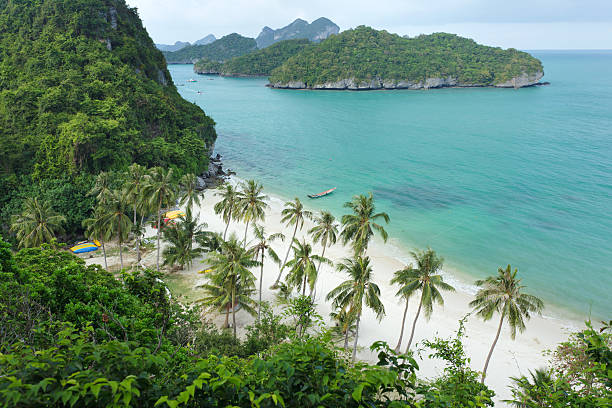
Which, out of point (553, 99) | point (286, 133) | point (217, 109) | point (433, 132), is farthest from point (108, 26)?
point (553, 99)

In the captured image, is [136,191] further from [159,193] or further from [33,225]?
[33,225]

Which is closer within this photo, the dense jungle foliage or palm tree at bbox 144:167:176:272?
palm tree at bbox 144:167:176:272

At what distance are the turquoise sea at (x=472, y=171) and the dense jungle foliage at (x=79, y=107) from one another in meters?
17.2

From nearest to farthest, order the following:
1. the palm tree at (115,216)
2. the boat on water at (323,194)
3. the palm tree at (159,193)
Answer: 1. the palm tree at (115,216)
2. the palm tree at (159,193)
3. the boat on water at (323,194)

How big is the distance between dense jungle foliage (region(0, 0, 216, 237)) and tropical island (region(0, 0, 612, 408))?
298mm

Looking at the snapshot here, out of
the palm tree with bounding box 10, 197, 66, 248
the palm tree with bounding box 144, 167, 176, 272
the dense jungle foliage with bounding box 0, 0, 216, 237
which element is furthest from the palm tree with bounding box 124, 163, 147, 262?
the dense jungle foliage with bounding box 0, 0, 216, 237

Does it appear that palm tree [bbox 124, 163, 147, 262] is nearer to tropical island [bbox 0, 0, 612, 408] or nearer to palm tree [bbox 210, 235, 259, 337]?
tropical island [bbox 0, 0, 612, 408]

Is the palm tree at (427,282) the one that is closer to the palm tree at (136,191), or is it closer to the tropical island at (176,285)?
the tropical island at (176,285)

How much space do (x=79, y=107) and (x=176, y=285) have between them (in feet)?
127

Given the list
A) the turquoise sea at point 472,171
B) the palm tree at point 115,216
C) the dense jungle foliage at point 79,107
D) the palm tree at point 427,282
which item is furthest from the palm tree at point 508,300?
the dense jungle foliage at point 79,107

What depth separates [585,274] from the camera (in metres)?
39.6

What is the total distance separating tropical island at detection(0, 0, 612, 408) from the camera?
6770 mm

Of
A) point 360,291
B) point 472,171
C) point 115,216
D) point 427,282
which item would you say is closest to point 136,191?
point 115,216

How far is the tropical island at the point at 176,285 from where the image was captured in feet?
22.2
